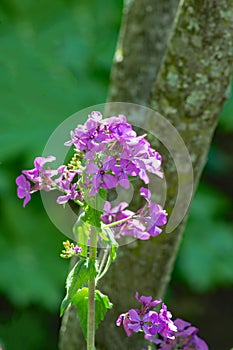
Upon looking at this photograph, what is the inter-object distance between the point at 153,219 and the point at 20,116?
6.67 ft

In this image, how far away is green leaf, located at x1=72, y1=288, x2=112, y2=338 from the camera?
1.01 metres

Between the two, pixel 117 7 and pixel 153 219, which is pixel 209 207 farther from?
pixel 153 219

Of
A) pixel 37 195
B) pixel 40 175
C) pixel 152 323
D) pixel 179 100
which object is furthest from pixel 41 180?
pixel 37 195

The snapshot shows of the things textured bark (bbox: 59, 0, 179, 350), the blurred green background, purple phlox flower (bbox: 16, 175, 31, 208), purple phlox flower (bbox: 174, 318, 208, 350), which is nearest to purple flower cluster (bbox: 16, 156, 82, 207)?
purple phlox flower (bbox: 16, 175, 31, 208)

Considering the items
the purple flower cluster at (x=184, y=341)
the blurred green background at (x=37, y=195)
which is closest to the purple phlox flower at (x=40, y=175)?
the purple flower cluster at (x=184, y=341)

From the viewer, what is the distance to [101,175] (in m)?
0.90

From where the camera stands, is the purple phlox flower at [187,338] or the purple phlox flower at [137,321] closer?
the purple phlox flower at [137,321]

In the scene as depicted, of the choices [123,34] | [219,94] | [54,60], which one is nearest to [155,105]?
[219,94]

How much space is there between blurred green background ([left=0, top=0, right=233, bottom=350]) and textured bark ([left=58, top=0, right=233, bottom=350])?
1193 millimetres

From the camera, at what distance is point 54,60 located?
10.6 ft

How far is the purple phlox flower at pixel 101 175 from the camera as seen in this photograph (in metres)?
0.89

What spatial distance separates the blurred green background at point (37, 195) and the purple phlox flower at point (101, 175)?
1.72 metres

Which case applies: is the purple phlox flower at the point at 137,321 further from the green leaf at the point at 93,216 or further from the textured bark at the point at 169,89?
the textured bark at the point at 169,89

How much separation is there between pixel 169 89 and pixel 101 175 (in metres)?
0.42
